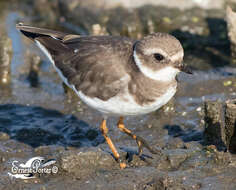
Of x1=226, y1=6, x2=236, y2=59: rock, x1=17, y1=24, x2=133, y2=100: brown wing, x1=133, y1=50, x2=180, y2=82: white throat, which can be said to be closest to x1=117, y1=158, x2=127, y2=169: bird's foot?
x1=17, y1=24, x2=133, y2=100: brown wing

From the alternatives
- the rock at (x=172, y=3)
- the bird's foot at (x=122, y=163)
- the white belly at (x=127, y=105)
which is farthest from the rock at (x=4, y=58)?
the bird's foot at (x=122, y=163)

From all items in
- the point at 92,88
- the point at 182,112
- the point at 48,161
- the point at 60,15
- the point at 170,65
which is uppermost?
the point at 60,15

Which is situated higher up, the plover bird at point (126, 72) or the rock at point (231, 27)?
the rock at point (231, 27)

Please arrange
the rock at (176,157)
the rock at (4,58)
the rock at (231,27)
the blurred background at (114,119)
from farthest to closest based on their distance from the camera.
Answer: the rock at (4,58) < the rock at (231,27) < the rock at (176,157) < the blurred background at (114,119)

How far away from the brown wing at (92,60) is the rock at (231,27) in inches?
145

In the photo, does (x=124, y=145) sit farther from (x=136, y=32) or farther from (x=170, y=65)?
(x=136, y=32)

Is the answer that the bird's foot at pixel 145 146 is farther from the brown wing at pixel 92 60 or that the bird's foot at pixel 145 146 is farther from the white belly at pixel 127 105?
the brown wing at pixel 92 60

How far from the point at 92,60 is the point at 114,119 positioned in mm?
1985

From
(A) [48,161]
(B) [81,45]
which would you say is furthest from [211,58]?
(A) [48,161]

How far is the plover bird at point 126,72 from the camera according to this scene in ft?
20.0

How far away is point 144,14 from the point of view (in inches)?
452

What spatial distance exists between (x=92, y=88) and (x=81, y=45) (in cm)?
81

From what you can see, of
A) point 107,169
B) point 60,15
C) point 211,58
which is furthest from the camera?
point 60,15

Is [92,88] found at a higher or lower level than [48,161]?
higher
